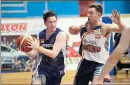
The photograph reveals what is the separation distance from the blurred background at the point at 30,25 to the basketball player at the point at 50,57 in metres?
4.65

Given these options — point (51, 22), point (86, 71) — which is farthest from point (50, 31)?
point (86, 71)

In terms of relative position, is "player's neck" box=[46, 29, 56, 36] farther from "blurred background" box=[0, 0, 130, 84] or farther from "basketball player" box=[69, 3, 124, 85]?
"blurred background" box=[0, 0, 130, 84]

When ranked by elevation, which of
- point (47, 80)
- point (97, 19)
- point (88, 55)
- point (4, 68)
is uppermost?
point (97, 19)

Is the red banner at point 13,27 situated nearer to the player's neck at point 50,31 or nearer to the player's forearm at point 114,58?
the player's neck at point 50,31

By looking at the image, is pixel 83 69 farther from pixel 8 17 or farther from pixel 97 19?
pixel 8 17

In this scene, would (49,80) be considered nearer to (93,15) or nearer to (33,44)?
(33,44)

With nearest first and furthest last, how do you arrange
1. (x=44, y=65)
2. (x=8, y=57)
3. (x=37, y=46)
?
(x=37, y=46) < (x=44, y=65) < (x=8, y=57)

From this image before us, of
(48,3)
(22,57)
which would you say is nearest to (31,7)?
(48,3)

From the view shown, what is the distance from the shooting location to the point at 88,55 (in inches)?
180

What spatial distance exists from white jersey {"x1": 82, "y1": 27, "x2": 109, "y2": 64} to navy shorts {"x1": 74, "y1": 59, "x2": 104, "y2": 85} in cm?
6

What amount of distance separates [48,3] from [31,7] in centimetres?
50

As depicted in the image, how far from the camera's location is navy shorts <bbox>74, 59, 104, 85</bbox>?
451 cm

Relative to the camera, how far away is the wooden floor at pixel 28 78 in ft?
26.8

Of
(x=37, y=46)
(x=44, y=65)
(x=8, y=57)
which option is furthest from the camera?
(x=8, y=57)
